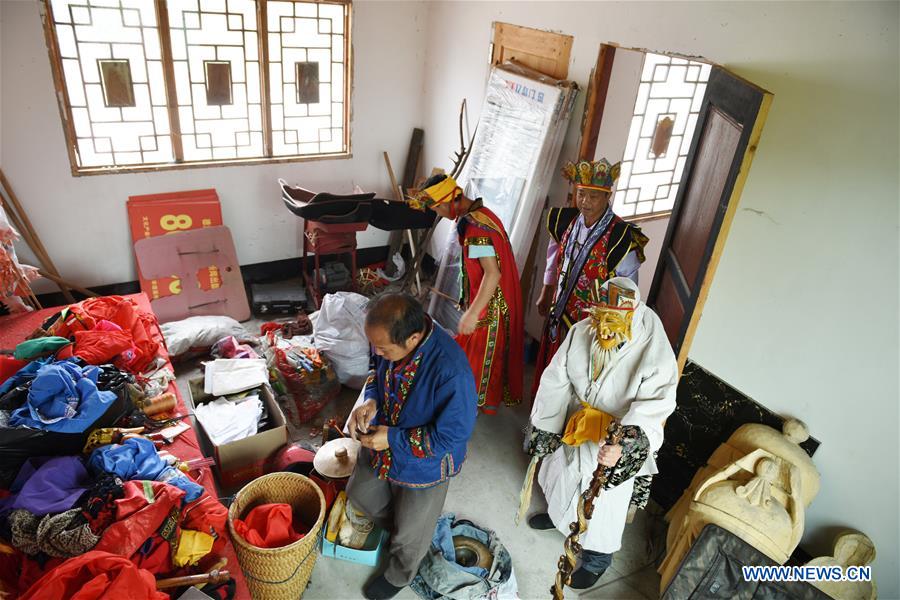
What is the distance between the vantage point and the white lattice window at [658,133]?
12.8ft

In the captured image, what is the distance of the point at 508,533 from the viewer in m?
2.96

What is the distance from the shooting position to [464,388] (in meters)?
2.13

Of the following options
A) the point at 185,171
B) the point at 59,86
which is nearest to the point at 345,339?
the point at 185,171

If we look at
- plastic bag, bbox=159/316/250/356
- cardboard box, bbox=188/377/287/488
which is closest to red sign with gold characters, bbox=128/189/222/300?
plastic bag, bbox=159/316/250/356

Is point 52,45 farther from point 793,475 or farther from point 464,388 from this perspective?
point 793,475

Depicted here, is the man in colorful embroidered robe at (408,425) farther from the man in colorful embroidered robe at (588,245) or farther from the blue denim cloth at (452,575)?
the man in colorful embroidered robe at (588,245)

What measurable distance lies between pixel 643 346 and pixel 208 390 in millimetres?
2331

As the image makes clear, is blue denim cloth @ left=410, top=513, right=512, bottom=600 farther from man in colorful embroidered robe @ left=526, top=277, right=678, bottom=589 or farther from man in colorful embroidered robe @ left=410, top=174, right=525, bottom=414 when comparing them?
man in colorful embroidered robe @ left=410, top=174, right=525, bottom=414

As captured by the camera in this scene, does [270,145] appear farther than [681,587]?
Yes

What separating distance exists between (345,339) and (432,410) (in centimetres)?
182

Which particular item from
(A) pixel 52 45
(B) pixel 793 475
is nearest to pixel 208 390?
(A) pixel 52 45

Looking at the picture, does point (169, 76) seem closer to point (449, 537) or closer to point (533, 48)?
point (533, 48)

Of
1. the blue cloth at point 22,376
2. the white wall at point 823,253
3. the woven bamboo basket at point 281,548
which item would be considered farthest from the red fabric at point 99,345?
the white wall at point 823,253

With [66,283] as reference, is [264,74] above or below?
above
